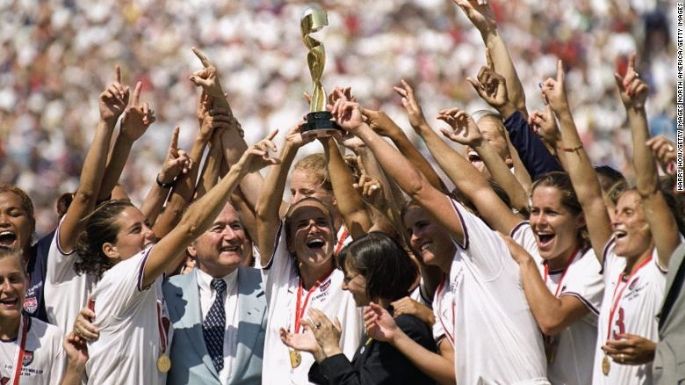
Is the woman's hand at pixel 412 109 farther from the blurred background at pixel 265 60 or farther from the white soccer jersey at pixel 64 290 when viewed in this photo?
the blurred background at pixel 265 60

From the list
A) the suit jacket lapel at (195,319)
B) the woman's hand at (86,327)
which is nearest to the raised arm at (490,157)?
the suit jacket lapel at (195,319)

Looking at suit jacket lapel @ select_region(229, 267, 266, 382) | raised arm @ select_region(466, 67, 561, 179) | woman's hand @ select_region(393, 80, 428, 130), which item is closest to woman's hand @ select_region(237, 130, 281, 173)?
woman's hand @ select_region(393, 80, 428, 130)

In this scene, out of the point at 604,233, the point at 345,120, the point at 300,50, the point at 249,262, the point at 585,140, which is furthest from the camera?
the point at 300,50

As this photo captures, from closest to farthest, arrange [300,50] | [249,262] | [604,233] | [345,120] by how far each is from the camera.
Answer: [604,233], [345,120], [249,262], [300,50]

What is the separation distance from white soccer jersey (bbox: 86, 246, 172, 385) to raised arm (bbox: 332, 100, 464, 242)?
1080mm

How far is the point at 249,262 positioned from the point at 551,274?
6.74 feet

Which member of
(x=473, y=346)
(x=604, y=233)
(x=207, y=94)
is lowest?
(x=473, y=346)

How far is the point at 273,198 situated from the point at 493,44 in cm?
169

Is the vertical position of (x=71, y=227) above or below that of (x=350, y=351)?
above

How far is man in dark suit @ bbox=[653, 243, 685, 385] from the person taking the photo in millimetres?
5516

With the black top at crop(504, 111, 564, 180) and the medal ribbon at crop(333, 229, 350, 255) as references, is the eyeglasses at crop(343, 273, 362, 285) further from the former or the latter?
the black top at crop(504, 111, 564, 180)

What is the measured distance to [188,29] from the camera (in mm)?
17359

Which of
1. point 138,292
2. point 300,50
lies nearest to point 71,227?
point 138,292

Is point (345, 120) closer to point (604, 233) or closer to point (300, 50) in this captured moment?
point (604, 233)
